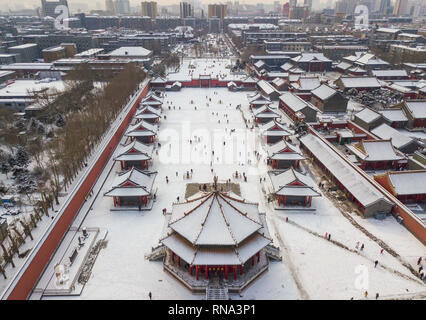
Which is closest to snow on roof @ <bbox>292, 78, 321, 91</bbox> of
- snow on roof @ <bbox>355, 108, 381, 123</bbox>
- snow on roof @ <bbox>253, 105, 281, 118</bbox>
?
snow on roof @ <bbox>253, 105, 281, 118</bbox>

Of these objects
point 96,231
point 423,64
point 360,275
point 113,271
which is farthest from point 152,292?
point 423,64

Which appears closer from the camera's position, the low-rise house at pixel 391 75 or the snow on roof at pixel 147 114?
the snow on roof at pixel 147 114

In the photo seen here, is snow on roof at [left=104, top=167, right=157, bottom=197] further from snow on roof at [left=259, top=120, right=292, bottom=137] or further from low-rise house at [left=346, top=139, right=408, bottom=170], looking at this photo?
low-rise house at [left=346, top=139, right=408, bottom=170]

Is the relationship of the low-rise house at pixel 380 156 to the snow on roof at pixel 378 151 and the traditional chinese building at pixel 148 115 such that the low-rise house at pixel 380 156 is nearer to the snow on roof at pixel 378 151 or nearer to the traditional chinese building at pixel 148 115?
the snow on roof at pixel 378 151

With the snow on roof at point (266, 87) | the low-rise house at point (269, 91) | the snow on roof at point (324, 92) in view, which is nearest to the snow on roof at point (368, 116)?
the snow on roof at point (324, 92)

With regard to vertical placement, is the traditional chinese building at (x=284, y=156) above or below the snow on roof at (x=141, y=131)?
below

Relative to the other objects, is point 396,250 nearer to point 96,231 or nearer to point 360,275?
point 360,275
